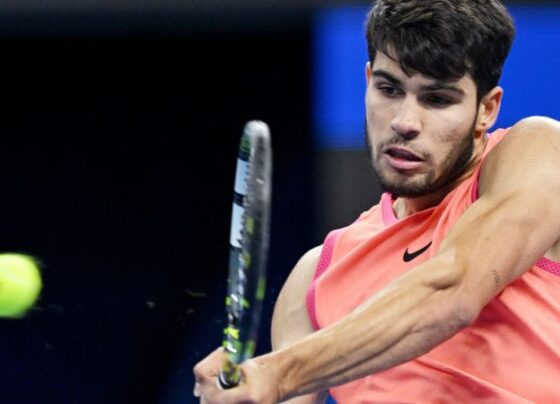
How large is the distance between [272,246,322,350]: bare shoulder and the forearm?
2.57ft

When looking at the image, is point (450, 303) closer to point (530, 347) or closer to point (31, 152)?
point (530, 347)

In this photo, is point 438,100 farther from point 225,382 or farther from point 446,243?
point 225,382

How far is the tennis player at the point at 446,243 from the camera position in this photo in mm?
2287

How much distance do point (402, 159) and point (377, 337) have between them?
1.89 feet

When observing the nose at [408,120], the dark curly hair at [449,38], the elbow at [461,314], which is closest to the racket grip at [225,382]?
the elbow at [461,314]

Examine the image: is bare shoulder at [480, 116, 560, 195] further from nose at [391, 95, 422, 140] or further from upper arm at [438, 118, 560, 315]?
nose at [391, 95, 422, 140]

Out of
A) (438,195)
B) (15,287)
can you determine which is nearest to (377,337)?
(438,195)

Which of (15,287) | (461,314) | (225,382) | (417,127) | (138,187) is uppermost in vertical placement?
(138,187)

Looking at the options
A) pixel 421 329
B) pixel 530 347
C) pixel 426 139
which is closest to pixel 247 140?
pixel 421 329

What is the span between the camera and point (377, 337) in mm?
2242

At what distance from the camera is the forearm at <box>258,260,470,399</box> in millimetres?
2182

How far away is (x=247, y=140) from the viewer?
208cm

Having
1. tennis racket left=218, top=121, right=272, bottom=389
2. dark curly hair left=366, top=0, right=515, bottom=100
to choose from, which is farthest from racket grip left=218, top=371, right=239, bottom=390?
dark curly hair left=366, top=0, right=515, bottom=100

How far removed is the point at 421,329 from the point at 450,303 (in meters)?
0.08
